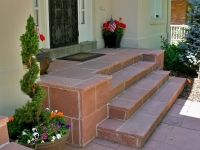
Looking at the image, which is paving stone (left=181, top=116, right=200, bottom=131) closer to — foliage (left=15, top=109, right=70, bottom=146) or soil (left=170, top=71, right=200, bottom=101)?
soil (left=170, top=71, right=200, bottom=101)

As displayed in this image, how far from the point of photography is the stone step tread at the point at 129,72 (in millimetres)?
3746

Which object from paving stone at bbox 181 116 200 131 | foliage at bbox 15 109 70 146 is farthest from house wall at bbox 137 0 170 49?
foliage at bbox 15 109 70 146

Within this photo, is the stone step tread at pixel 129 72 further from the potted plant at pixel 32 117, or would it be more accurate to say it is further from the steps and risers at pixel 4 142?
the steps and risers at pixel 4 142

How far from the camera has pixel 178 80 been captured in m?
5.06

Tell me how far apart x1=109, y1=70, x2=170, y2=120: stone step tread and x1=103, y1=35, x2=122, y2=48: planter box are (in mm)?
1372

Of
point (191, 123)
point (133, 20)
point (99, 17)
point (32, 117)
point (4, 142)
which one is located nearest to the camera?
point (4, 142)

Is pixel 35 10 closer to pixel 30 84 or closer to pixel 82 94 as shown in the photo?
pixel 82 94

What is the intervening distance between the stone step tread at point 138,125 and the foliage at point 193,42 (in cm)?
212

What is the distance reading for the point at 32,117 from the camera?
234cm

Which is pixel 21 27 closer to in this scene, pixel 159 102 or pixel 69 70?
pixel 69 70

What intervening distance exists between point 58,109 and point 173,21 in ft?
40.7

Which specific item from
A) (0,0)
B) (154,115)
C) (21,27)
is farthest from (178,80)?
(0,0)

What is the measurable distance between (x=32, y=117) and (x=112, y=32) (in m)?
3.75

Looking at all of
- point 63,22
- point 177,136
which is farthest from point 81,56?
point 177,136
